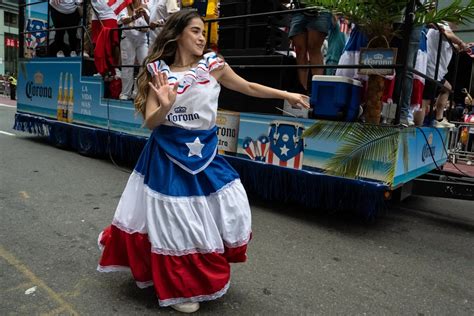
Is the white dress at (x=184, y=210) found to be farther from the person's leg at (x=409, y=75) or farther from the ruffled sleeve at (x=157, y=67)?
the person's leg at (x=409, y=75)

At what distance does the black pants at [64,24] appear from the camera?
7.65 metres

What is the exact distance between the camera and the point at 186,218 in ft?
7.32

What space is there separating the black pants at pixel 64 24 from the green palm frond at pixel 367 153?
6004mm

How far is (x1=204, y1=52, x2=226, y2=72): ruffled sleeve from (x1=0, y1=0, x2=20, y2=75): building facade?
1819 inches

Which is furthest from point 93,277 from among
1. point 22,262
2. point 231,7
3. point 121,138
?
point 231,7

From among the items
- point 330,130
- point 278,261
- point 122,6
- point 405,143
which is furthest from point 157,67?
point 122,6

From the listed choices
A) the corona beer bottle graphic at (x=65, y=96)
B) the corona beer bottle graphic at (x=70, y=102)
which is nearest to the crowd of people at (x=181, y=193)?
the corona beer bottle graphic at (x=70, y=102)

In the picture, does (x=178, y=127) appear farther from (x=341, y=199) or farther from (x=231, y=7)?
(x=231, y=7)

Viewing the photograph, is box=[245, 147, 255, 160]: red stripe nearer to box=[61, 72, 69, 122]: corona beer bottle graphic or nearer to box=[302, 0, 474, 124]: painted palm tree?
box=[302, 0, 474, 124]: painted palm tree

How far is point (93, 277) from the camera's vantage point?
271cm

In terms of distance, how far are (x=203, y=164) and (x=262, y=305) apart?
0.90 m

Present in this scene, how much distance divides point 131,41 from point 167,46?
166 inches

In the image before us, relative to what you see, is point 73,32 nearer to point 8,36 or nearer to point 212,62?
point 212,62

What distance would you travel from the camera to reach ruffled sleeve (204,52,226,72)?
2.40 m
